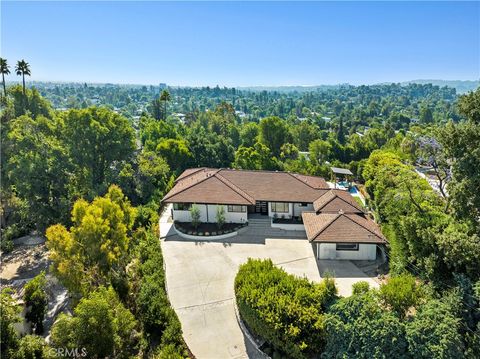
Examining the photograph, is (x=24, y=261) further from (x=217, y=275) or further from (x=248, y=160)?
(x=248, y=160)

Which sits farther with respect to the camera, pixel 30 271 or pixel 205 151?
pixel 205 151

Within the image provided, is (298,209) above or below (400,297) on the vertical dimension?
above

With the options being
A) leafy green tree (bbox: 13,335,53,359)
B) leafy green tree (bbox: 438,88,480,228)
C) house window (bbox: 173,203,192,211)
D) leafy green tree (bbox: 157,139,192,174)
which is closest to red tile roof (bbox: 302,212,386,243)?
leafy green tree (bbox: 438,88,480,228)

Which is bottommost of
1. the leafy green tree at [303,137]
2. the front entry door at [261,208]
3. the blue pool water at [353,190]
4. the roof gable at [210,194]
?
the blue pool water at [353,190]

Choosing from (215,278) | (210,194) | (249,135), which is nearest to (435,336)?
(215,278)

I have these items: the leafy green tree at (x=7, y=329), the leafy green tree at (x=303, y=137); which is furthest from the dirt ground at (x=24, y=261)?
the leafy green tree at (x=303, y=137)

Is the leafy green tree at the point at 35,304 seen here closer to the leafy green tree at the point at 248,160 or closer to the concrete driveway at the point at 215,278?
the concrete driveway at the point at 215,278

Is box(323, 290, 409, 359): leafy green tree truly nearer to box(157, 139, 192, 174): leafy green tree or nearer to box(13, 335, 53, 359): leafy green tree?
box(13, 335, 53, 359): leafy green tree
